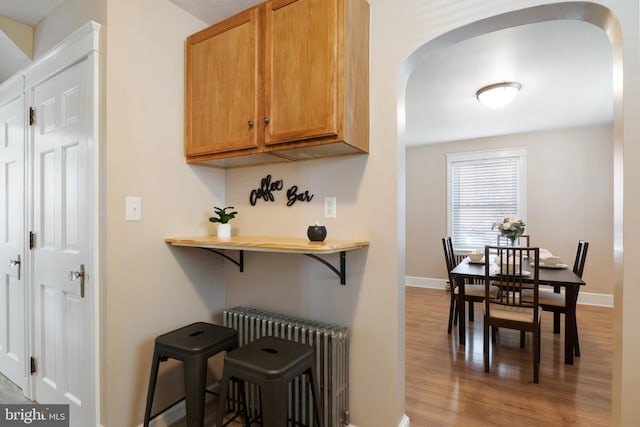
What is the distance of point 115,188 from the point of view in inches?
64.4

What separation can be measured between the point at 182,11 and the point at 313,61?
1089 mm

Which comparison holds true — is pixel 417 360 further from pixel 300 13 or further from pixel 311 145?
pixel 300 13

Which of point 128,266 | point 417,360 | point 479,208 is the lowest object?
point 417,360

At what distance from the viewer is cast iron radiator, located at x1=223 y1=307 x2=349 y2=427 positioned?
1655 millimetres

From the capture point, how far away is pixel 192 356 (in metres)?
1.50

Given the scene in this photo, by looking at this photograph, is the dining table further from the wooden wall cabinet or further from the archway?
the wooden wall cabinet

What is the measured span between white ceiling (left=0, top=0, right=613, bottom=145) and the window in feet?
1.92

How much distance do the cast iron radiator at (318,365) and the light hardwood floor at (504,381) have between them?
630 mm

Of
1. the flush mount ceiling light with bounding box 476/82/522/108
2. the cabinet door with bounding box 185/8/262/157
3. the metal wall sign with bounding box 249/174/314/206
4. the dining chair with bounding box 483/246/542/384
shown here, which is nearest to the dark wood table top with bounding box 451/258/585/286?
the dining chair with bounding box 483/246/542/384

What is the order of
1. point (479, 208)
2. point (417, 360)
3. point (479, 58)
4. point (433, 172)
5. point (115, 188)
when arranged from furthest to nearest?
point (433, 172)
point (479, 208)
point (417, 360)
point (479, 58)
point (115, 188)

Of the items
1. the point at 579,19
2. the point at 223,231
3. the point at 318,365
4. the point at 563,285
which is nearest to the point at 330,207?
the point at 223,231

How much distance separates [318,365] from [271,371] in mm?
485

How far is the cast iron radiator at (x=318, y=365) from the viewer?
5.43 ft

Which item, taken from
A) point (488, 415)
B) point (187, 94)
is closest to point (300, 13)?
point (187, 94)
